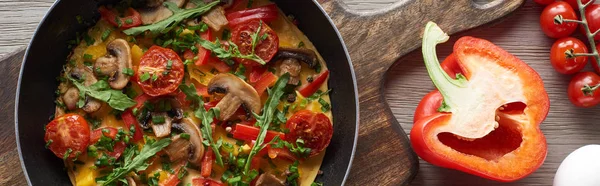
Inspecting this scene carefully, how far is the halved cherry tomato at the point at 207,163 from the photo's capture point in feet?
14.0

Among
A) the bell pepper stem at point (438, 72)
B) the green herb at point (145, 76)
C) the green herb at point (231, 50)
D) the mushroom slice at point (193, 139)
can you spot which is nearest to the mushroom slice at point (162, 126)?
the mushroom slice at point (193, 139)

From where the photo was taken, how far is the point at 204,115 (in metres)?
4.26

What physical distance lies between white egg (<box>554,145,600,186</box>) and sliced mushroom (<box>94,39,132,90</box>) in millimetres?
3112

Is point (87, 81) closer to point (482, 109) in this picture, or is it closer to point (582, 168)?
point (482, 109)

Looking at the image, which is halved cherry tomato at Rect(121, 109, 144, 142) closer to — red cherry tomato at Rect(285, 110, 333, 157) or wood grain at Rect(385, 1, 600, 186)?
red cherry tomato at Rect(285, 110, 333, 157)

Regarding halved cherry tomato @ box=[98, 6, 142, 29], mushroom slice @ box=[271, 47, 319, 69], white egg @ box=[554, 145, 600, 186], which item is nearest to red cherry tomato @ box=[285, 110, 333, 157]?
mushroom slice @ box=[271, 47, 319, 69]

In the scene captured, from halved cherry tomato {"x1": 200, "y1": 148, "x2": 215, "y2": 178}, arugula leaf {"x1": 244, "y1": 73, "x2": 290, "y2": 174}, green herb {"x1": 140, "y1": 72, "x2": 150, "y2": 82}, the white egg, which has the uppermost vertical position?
green herb {"x1": 140, "y1": 72, "x2": 150, "y2": 82}

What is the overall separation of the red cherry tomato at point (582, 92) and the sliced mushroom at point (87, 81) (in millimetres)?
3409

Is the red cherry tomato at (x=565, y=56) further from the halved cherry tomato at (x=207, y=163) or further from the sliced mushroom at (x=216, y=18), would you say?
the halved cherry tomato at (x=207, y=163)

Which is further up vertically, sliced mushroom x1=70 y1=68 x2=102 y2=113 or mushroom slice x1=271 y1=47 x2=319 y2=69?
mushroom slice x1=271 y1=47 x2=319 y2=69

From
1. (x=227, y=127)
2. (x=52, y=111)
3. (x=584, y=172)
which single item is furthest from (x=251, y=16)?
(x=584, y=172)

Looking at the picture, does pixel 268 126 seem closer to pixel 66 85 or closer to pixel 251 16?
pixel 251 16

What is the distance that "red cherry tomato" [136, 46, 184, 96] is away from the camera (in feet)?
13.8

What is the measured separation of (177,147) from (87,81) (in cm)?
77
